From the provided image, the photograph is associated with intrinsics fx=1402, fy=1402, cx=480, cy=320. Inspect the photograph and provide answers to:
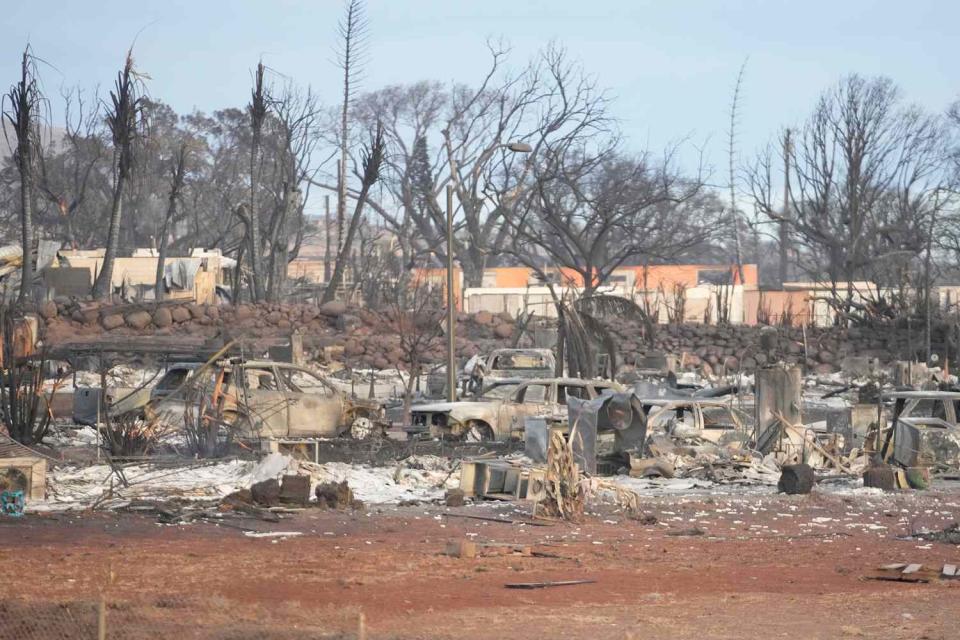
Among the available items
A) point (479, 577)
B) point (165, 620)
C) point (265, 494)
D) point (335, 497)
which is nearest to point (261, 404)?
point (335, 497)

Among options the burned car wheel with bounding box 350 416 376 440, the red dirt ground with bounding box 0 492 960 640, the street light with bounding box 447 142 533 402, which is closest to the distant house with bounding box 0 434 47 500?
the red dirt ground with bounding box 0 492 960 640

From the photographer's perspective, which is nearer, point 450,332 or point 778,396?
point 778,396

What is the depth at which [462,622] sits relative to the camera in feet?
31.1

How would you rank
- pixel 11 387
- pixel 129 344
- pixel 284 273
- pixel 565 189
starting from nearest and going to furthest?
pixel 11 387, pixel 129 344, pixel 284 273, pixel 565 189

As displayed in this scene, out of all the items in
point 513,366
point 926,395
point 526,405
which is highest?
point 513,366

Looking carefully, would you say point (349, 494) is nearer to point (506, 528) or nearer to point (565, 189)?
point (506, 528)

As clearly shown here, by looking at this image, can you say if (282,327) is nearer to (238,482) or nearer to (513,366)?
(513,366)

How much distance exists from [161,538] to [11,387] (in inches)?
289

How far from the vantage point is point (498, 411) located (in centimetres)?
2227

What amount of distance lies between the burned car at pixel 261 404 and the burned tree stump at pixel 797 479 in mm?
6353

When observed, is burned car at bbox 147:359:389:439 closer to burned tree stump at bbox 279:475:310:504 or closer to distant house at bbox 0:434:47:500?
distant house at bbox 0:434:47:500

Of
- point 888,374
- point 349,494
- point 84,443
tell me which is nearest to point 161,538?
point 349,494

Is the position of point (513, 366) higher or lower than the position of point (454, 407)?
higher

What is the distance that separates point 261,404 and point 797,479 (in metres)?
7.71
